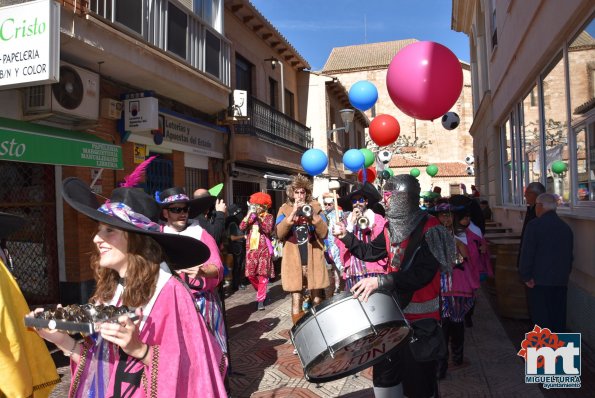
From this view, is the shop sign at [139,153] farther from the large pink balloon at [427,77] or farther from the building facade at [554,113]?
the building facade at [554,113]

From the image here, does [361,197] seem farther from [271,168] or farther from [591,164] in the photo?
[271,168]

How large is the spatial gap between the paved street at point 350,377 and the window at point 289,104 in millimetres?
12623

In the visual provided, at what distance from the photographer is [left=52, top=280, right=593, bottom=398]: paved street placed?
4340mm

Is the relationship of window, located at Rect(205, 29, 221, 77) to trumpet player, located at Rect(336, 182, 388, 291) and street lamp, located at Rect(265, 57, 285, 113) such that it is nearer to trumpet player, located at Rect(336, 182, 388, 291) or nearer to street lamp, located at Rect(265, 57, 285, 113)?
street lamp, located at Rect(265, 57, 285, 113)

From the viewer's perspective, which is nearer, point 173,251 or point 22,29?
point 173,251

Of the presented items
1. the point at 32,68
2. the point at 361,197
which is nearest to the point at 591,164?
the point at 361,197

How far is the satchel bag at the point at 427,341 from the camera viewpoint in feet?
9.95

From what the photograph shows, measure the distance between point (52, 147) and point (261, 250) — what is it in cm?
359

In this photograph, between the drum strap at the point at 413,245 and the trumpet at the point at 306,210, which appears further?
the trumpet at the point at 306,210

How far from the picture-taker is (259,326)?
6.79m

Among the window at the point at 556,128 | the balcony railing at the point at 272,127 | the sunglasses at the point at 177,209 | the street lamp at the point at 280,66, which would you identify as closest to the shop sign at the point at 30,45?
the sunglasses at the point at 177,209

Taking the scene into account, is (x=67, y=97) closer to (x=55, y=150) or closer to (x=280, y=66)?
(x=55, y=150)

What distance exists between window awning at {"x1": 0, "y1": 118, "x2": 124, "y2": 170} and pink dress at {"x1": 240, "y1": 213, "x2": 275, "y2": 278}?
2422 mm

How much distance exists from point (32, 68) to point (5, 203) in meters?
2.58
